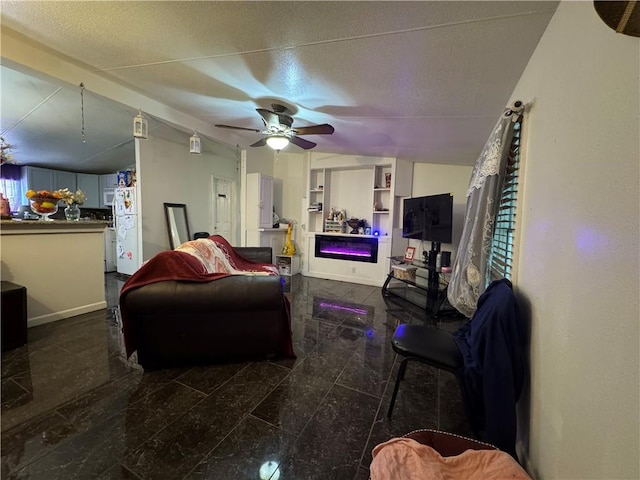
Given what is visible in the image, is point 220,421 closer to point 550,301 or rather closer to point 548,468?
point 548,468

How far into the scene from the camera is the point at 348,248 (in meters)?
4.90

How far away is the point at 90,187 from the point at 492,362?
859 cm

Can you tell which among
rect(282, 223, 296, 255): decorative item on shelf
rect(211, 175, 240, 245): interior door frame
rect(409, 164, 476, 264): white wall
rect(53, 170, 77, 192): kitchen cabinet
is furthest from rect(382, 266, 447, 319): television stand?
rect(53, 170, 77, 192): kitchen cabinet

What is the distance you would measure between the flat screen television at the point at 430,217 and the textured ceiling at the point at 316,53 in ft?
2.77

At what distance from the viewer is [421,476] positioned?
1.02 metres

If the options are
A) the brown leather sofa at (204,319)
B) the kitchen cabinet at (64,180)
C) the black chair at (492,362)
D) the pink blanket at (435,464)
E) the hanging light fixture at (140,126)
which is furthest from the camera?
the kitchen cabinet at (64,180)

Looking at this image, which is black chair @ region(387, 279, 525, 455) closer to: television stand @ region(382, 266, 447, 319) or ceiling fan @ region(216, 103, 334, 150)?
television stand @ region(382, 266, 447, 319)

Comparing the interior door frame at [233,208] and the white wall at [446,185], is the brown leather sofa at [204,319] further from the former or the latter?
the interior door frame at [233,208]

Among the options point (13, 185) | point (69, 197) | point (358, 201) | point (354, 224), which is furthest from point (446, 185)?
point (13, 185)

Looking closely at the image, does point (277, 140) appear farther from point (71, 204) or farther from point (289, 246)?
point (289, 246)

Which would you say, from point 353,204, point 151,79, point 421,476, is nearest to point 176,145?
point 151,79

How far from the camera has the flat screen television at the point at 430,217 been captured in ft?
11.1

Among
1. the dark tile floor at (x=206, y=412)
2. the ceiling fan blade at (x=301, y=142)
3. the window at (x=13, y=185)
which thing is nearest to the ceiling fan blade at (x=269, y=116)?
the ceiling fan blade at (x=301, y=142)

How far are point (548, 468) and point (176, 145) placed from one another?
5589 millimetres
